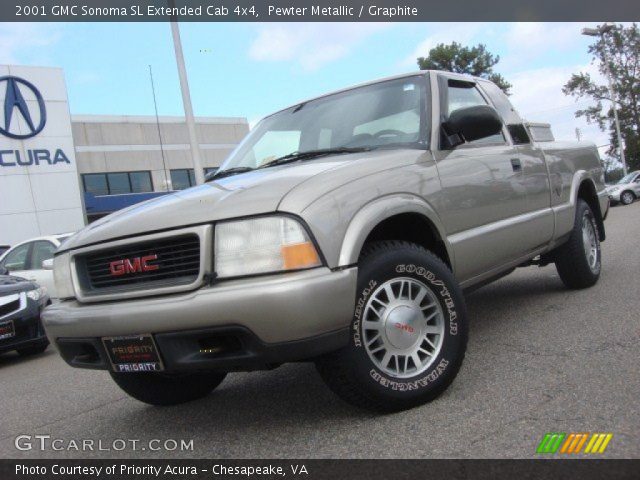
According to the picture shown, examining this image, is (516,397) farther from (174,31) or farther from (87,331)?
(174,31)

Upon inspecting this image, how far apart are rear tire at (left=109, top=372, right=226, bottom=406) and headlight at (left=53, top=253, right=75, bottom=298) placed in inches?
20.2

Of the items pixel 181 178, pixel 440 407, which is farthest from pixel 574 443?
pixel 181 178

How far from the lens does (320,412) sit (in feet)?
9.64

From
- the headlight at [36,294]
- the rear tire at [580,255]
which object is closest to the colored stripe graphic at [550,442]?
the rear tire at [580,255]

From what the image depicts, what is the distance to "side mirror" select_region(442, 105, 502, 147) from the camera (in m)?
3.36

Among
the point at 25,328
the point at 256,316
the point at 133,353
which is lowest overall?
the point at 25,328

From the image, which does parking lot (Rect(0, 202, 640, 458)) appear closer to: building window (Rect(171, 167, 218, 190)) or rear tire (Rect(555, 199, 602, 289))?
rear tire (Rect(555, 199, 602, 289))

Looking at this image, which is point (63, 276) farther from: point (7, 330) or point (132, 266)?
point (7, 330)

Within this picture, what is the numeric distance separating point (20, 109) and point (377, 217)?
20.2 m

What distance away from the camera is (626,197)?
28.4 m

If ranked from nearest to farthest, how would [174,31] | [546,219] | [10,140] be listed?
[546,219], [174,31], [10,140]

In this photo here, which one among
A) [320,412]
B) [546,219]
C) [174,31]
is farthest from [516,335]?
[174,31]

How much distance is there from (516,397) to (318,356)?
997 millimetres

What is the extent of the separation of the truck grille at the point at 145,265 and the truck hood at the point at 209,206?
0.23 ft
